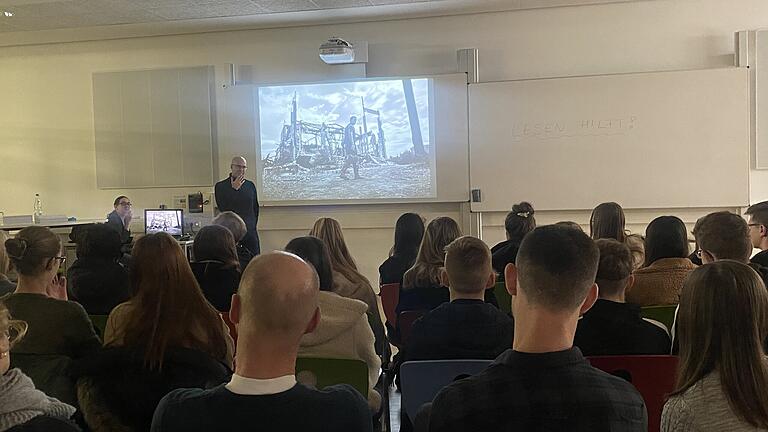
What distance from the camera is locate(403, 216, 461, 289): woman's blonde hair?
137 inches

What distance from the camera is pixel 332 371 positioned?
7.07 ft

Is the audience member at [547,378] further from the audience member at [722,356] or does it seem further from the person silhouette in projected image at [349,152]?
the person silhouette in projected image at [349,152]

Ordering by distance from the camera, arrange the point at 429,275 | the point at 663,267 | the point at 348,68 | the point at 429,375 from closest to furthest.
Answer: the point at 429,375, the point at 663,267, the point at 429,275, the point at 348,68

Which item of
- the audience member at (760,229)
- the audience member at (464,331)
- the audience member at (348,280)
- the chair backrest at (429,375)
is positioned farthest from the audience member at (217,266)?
the audience member at (760,229)

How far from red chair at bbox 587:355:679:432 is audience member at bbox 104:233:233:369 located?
124 centimetres

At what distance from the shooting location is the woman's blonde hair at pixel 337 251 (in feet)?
11.7

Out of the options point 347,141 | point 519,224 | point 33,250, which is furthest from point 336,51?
point 33,250

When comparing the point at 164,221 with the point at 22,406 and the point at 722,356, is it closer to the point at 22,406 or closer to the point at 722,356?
the point at 22,406

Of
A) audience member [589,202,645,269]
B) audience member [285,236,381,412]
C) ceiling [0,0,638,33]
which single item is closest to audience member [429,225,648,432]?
audience member [285,236,381,412]

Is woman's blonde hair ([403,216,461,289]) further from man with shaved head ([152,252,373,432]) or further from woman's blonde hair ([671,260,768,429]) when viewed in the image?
man with shaved head ([152,252,373,432])

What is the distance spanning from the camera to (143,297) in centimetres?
215

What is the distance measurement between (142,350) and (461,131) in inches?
205

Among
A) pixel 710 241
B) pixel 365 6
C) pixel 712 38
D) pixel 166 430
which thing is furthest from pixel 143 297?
pixel 712 38

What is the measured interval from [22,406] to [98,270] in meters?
1.89
